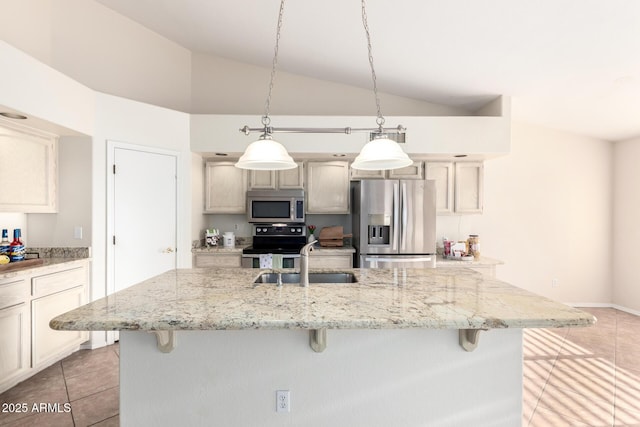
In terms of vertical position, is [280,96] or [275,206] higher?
[280,96]

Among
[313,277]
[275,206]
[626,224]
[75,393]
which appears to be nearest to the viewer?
[313,277]

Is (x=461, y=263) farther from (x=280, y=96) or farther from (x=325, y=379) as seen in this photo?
(x=280, y=96)

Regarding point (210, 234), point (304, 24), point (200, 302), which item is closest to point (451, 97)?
point (304, 24)

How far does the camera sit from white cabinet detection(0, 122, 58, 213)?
2748 mm

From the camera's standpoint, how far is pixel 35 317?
2654mm

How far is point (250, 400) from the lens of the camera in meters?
1.66

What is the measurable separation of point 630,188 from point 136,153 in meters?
6.17

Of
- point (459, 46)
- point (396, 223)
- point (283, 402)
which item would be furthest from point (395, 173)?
point (283, 402)

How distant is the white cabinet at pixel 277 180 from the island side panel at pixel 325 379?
277 cm

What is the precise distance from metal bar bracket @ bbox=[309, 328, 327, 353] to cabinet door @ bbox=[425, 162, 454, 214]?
10.3 ft

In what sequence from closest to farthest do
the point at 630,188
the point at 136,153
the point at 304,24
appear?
the point at 304,24 < the point at 136,153 < the point at 630,188

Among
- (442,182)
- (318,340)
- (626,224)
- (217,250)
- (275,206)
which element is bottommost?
(318,340)

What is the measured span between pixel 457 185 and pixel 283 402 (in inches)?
140

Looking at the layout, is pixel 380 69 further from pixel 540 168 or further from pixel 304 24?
pixel 540 168
